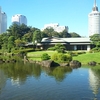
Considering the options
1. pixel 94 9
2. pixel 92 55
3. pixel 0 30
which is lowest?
pixel 92 55

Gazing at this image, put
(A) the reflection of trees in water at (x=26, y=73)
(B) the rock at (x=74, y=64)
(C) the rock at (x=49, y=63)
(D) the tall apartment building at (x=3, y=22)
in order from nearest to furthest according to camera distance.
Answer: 1. (A) the reflection of trees in water at (x=26, y=73)
2. (C) the rock at (x=49, y=63)
3. (B) the rock at (x=74, y=64)
4. (D) the tall apartment building at (x=3, y=22)

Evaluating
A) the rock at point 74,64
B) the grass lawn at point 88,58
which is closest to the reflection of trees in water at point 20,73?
the rock at point 74,64

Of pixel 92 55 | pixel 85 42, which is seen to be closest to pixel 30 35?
pixel 85 42

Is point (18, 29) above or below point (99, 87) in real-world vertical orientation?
above

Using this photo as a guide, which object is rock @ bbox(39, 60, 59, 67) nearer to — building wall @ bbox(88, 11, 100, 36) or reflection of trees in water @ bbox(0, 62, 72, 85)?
reflection of trees in water @ bbox(0, 62, 72, 85)

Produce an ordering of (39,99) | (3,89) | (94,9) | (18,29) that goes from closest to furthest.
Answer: (39,99) → (3,89) → (18,29) → (94,9)

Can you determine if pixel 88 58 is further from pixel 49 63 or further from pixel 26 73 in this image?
pixel 26 73

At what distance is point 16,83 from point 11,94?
202 inches

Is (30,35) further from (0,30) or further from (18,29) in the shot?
(0,30)

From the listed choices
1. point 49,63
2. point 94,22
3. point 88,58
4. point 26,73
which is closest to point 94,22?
point 94,22

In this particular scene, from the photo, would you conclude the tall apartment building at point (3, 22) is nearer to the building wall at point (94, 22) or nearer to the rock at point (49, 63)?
the building wall at point (94, 22)

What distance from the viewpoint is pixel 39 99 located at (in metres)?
16.9

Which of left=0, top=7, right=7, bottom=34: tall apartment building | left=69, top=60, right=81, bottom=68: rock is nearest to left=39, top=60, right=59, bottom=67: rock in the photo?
left=69, top=60, right=81, bottom=68: rock

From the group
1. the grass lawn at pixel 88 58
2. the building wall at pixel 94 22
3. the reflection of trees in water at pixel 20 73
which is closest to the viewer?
the reflection of trees in water at pixel 20 73
